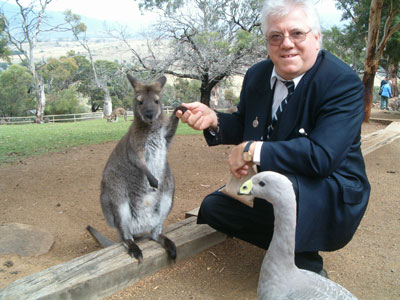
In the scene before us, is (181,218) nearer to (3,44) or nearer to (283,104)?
(283,104)

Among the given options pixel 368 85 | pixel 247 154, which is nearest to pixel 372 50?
pixel 368 85

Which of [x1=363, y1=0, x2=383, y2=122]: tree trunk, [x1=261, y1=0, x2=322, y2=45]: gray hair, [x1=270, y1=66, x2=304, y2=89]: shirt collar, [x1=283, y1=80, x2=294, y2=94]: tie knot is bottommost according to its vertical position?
[x1=283, y1=80, x2=294, y2=94]: tie knot

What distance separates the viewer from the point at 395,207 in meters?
4.14

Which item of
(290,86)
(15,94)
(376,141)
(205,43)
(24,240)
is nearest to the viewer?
(290,86)

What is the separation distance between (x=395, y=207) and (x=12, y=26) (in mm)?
25357

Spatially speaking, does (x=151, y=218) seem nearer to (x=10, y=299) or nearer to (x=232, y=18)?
(x=10, y=299)

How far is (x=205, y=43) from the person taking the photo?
399 inches

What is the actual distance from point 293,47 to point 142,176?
1.54 metres

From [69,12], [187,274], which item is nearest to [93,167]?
A: [187,274]

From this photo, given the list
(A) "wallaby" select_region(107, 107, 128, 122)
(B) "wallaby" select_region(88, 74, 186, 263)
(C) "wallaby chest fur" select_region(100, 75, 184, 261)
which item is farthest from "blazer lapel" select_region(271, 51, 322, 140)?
(A) "wallaby" select_region(107, 107, 128, 122)

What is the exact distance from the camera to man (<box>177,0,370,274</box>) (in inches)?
85.1

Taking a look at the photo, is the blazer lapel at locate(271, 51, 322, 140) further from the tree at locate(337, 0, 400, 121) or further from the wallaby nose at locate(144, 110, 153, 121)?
the tree at locate(337, 0, 400, 121)

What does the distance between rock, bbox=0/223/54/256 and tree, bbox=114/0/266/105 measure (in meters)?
7.38

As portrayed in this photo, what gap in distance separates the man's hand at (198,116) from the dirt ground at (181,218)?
45.5 inches
